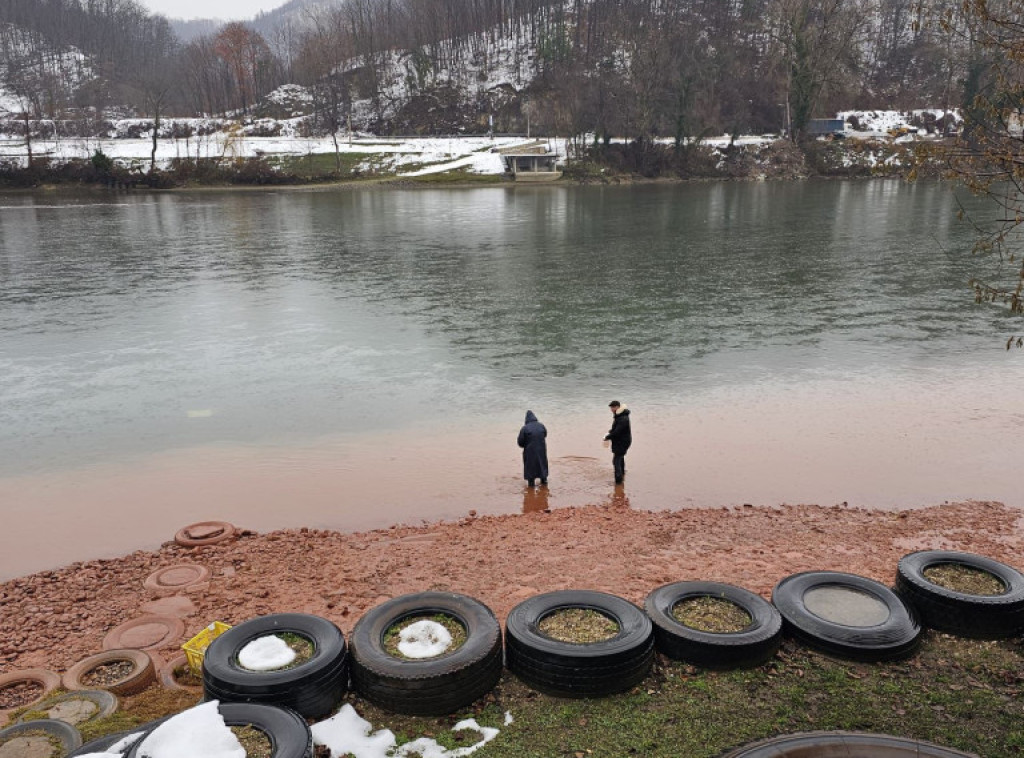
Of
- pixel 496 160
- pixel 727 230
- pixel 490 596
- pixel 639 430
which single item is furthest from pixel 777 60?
pixel 490 596

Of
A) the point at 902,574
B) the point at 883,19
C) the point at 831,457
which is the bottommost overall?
the point at 831,457

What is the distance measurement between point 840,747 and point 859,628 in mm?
1752

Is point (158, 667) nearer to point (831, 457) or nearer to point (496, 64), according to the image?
point (831, 457)

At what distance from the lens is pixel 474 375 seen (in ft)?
61.7

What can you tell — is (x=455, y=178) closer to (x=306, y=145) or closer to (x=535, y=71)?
(x=306, y=145)

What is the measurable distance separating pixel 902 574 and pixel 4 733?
875cm

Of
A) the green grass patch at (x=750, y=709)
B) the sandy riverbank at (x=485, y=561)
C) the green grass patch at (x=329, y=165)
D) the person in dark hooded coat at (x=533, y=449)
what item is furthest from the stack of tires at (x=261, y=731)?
the green grass patch at (x=329, y=165)

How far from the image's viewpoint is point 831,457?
44.5 ft

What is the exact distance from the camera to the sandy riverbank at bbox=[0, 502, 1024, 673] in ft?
28.1

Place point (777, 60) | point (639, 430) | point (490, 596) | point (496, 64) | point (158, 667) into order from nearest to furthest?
point (158, 667) < point (490, 596) < point (639, 430) < point (777, 60) < point (496, 64)

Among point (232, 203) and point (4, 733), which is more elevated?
point (232, 203)

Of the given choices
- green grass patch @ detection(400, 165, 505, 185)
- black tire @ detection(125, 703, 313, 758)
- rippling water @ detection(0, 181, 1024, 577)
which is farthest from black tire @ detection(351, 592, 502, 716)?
green grass patch @ detection(400, 165, 505, 185)

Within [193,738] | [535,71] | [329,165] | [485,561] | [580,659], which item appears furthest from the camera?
[535,71]

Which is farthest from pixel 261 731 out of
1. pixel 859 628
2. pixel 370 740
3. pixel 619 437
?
pixel 619 437
